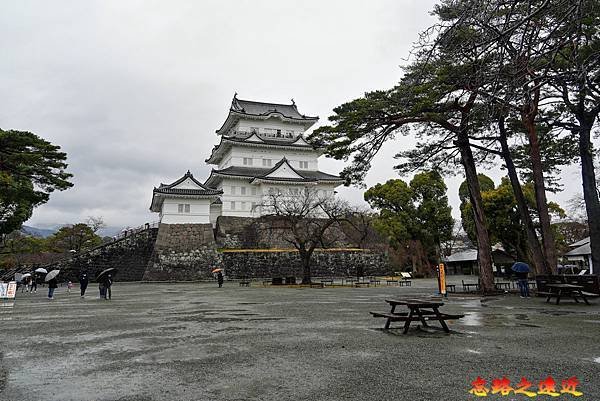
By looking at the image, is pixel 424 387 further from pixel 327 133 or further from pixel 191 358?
pixel 327 133

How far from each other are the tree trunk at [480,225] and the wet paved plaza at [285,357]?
5811 mm

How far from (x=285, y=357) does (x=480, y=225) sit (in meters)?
11.9

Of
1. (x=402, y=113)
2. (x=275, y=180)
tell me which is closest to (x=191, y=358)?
(x=402, y=113)

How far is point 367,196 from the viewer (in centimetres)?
3494

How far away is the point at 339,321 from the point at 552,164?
12.8 metres

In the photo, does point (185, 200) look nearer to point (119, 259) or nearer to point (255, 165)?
point (119, 259)

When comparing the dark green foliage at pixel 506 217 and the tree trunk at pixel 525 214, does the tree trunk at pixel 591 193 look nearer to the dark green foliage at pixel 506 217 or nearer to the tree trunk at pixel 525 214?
the tree trunk at pixel 525 214

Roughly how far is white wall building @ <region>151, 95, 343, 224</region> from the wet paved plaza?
23.5 metres

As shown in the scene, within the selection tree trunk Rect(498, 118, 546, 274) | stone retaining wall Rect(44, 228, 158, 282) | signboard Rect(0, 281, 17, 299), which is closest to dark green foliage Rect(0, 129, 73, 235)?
signboard Rect(0, 281, 17, 299)

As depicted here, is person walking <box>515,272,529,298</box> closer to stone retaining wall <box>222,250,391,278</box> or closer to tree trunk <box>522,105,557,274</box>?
tree trunk <box>522,105,557,274</box>

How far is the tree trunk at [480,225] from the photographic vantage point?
14.5 m

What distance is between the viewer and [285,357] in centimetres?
508

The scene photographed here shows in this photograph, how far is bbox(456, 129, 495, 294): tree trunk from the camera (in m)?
14.5

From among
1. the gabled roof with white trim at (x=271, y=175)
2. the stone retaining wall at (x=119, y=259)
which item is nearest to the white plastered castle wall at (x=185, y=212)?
the stone retaining wall at (x=119, y=259)
